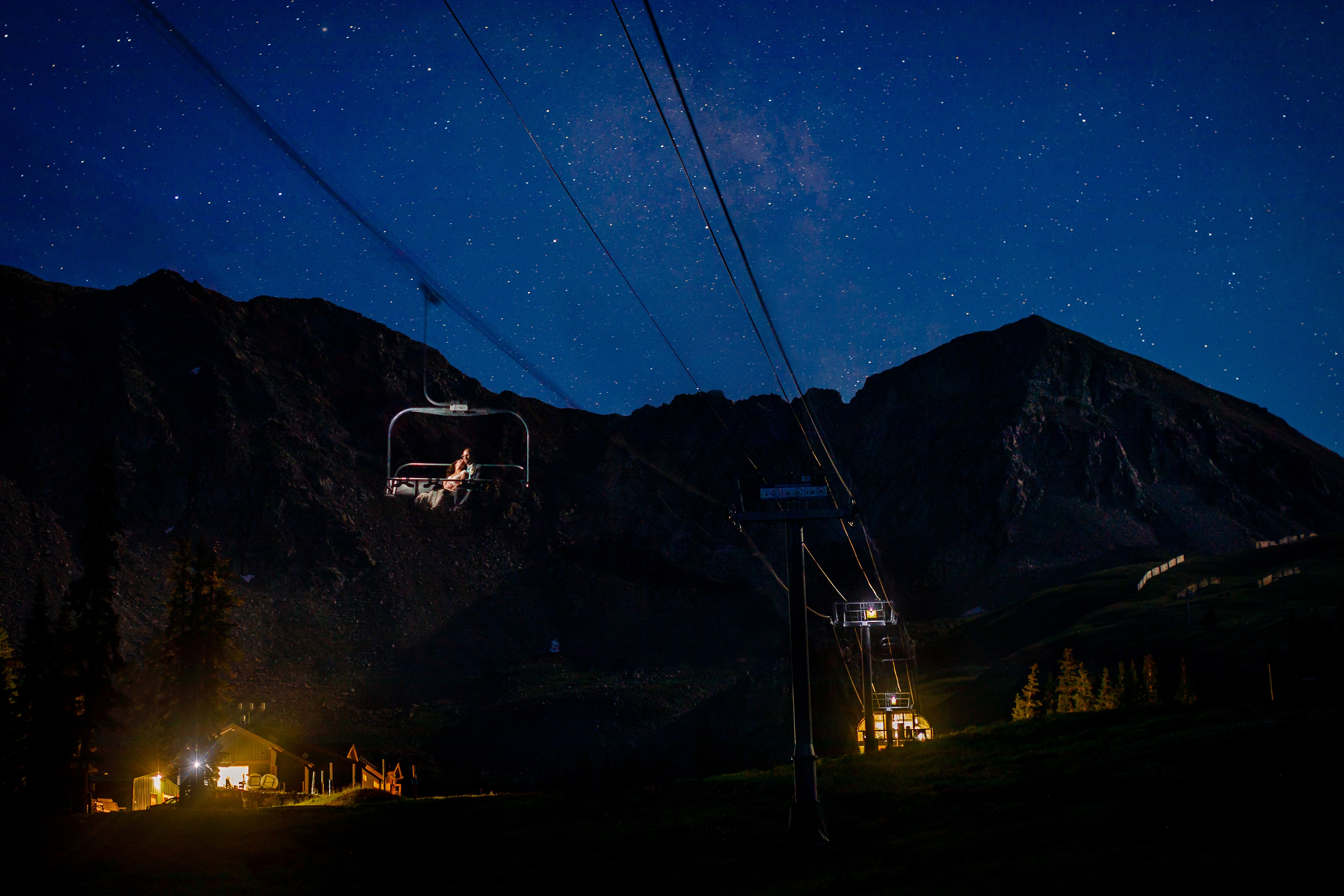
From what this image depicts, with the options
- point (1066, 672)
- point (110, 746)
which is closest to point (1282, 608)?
point (1066, 672)

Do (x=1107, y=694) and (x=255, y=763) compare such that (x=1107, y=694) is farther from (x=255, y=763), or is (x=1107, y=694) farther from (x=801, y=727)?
(x=255, y=763)

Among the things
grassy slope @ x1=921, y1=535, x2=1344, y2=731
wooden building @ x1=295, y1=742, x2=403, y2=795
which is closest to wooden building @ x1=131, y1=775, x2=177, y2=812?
wooden building @ x1=295, y1=742, x2=403, y2=795

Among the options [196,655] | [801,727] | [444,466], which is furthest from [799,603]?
[196,655]

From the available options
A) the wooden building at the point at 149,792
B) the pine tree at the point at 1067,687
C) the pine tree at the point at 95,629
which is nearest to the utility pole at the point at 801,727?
the pine tree at the point at 95,629

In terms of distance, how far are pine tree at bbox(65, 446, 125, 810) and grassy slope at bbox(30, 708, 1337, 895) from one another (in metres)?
11.8

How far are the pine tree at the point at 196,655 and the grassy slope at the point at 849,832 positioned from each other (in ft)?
55.0

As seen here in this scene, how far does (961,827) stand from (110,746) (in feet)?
458

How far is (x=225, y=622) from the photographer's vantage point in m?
53.9

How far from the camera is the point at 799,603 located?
2875 centimetres

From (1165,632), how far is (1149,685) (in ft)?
208

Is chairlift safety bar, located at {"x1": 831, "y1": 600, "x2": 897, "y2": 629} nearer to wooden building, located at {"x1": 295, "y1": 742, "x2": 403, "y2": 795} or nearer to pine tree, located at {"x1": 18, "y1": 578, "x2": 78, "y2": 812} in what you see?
pine tree, located at {"x1": 18, "y1": 578, "x2": 78, "y2": 812}

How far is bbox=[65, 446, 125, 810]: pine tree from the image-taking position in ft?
149

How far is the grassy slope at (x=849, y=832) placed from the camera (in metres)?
20.2

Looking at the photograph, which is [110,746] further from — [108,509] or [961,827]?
[961,827]
